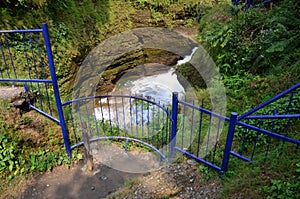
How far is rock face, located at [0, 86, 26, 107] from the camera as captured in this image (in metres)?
4.23

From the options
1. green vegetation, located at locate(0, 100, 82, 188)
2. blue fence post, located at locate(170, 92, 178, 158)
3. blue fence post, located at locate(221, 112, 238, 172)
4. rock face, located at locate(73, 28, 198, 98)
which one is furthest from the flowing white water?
blue fence post, located at locate(221, 112, 238, 172)

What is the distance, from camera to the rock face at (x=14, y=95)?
13.9 feet

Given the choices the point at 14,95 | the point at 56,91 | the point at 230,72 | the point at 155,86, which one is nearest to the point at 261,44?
the point at 230,72

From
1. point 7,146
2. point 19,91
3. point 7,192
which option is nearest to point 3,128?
point 7,146

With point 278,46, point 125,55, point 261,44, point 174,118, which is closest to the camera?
point 174,118

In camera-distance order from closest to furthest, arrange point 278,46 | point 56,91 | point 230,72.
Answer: point 56,91
point 278,46
point 230,72

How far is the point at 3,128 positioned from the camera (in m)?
3.96

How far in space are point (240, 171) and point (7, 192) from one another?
349cm

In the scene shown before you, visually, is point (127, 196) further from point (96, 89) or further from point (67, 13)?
point (67, 13)

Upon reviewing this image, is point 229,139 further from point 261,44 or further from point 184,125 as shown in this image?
point 261,44

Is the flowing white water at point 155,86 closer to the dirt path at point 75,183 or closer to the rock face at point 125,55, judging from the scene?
the rock face at point 125,55

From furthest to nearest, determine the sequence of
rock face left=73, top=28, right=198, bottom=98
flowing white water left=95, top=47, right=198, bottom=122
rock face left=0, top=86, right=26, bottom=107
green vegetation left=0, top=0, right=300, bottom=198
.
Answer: flowing white water left=95, top=47, right=198, bottom=122 → rock face left=73, top=28, right=198, bottom=98 → rock face left=0, top=86, right=26, bottom=107 → green vegetation left=0, top=0, right=300, bottom=198

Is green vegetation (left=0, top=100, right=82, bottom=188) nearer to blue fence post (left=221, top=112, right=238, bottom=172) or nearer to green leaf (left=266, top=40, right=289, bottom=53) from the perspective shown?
blue fence post (left=221, top=112, right=238, bottom=172)

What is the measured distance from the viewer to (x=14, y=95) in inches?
169
